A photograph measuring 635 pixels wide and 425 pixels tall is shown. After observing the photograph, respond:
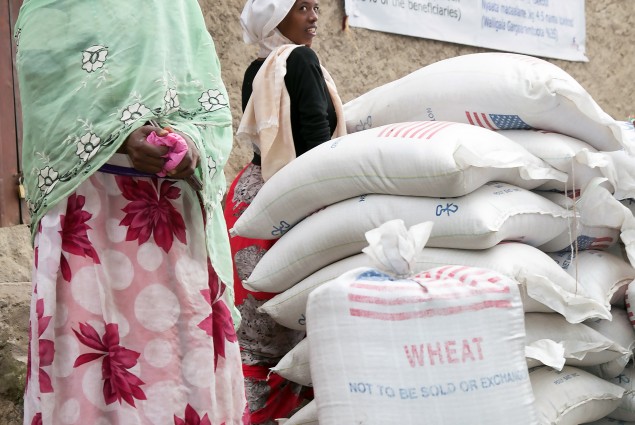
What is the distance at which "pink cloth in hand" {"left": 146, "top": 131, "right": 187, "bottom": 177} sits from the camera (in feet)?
5.98

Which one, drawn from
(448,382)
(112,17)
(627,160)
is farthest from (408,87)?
(448,382)

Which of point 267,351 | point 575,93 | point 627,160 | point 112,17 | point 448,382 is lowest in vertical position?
point 267,351

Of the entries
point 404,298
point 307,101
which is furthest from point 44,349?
point 307,101

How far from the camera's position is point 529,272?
86.0 inches

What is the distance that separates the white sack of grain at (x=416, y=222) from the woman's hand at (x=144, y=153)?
626 millimetres

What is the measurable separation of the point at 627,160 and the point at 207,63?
1.23 meters

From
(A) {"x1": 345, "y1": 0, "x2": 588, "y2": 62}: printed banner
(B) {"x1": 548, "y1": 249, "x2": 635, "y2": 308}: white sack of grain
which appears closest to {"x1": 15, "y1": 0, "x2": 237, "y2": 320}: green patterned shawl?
(B) {"x1": 548, "y1": 249, "x2": 635, "y2": 308}: white sack of grain

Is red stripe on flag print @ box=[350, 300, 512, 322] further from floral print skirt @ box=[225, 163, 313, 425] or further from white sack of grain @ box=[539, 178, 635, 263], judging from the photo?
floral print skirt @ box=[225, 163, 313, 425]

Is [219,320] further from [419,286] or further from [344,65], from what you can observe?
[344,65]

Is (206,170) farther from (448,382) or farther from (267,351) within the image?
(267,351)

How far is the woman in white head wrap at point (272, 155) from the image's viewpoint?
278 centimetres

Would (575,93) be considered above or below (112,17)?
below

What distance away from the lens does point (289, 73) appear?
2.81 metres

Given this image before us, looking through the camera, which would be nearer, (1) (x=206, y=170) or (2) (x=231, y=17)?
(1) (x=206, y=170)
